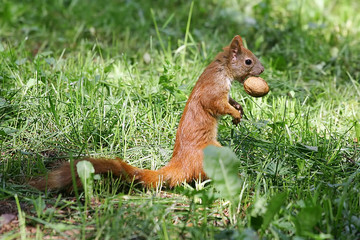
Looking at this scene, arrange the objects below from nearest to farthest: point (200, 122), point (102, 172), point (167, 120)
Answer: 1. point (102, 172)
2. point (200, 122)
3. point (167, 120)

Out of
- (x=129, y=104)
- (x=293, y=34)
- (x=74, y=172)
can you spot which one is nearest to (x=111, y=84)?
(x=129, y=104)

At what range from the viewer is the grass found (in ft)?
7.24

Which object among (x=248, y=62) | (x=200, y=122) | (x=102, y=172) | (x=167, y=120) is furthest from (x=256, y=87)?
(x=102, y=172)

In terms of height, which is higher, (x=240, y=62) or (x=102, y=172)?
(x=240, y=62)

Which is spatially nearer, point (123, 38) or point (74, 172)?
point (74, 172)

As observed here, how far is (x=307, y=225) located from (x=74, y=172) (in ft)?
3.62

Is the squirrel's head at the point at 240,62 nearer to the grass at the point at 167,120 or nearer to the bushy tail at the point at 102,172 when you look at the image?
the grass at the point at 167,120

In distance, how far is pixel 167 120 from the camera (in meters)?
3.26

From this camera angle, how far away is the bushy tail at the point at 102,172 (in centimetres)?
239

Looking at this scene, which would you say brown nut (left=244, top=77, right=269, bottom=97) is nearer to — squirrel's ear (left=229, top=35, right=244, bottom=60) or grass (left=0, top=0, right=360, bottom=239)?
squirrel's ear (left=229, top=35, right=244, bottom=60)

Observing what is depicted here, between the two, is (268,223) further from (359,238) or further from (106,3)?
(106,3)

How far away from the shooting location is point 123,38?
482 centimetres

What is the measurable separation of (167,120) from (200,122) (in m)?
0.56

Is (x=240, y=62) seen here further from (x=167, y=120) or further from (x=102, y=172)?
(x=102, y=172)
